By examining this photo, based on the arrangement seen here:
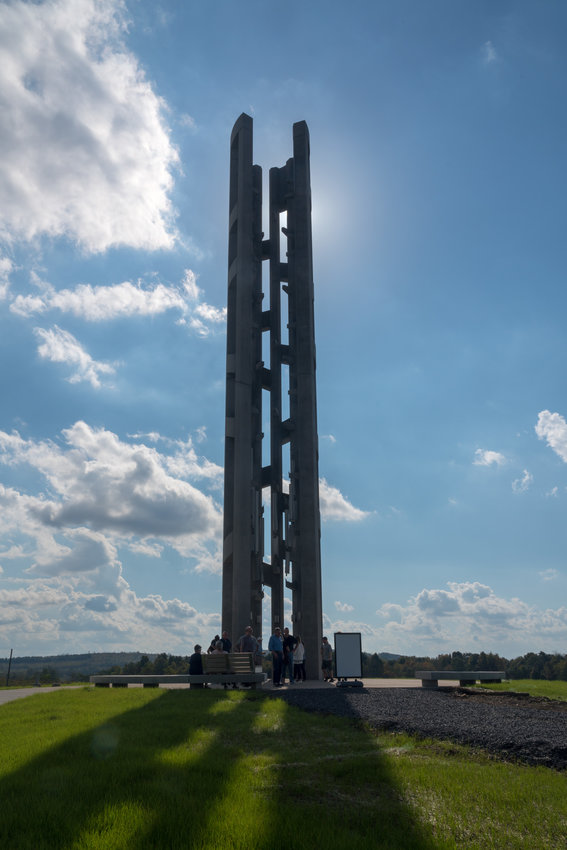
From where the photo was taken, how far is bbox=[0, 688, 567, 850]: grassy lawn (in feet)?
16.1

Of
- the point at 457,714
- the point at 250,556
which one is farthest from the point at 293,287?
the point at 457,714

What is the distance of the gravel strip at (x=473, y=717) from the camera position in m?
8.35

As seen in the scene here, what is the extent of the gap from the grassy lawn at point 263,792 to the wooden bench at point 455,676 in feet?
41.3

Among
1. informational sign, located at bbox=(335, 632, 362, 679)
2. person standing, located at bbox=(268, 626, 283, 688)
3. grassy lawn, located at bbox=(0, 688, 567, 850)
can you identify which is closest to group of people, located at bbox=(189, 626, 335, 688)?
person standing, located at bbox=(268, 626, 283, 688)

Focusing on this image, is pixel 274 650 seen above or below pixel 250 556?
below

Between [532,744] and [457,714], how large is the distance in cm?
354

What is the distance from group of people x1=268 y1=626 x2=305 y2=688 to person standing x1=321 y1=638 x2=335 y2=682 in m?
2.05

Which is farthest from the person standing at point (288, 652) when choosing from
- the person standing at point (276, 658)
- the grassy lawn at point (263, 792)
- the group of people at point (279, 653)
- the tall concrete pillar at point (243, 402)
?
the grassy lawn at point (263, 792)

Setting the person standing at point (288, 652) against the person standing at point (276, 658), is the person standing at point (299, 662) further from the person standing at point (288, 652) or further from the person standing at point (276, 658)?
the person standing at point (276, 658)

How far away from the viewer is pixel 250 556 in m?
27.8

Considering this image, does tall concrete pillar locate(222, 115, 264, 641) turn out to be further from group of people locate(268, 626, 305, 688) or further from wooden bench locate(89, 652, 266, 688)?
wooden bench locate(89, 652, 266, 688)

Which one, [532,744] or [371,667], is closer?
[532,744]

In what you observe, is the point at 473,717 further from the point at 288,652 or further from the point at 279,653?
the point at 288,652

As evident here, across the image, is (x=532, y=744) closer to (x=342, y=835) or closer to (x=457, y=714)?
(x=457, y=714)
